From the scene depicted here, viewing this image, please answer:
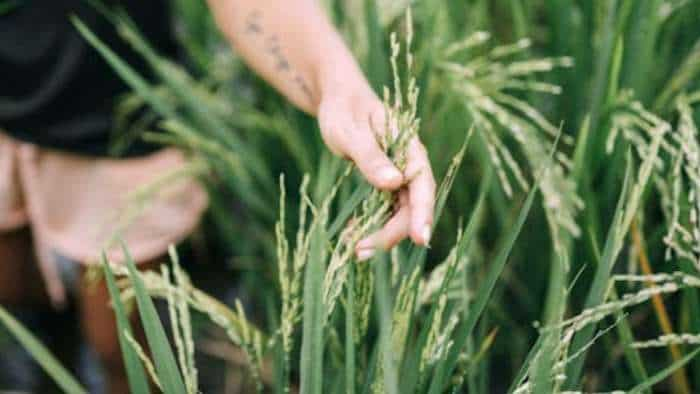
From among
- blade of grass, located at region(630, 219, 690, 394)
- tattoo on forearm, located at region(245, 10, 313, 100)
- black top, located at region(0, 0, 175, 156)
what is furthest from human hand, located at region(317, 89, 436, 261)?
black top, located at region(0, 0, 175, 156)

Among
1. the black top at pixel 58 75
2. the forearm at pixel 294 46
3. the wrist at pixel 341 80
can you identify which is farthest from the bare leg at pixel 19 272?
the wrist at pixel 341 80

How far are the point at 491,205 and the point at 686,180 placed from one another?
372 millimetres

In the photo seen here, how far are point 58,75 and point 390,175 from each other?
2.63ft

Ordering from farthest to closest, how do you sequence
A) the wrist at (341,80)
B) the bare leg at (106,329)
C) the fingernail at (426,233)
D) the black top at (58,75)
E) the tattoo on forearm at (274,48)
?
1. the bare leg at (106,329)
2. the black top at (58,75)
3. the tattoo on forearm at (274,48)
4. the wrist at (341,80)
5. the fingernail at (426,233)

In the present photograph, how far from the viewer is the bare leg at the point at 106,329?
4.89 ft

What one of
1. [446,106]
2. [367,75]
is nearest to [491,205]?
[446,106]

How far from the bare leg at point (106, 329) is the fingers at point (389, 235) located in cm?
79

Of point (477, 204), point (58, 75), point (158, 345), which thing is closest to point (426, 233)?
point (477, 204)

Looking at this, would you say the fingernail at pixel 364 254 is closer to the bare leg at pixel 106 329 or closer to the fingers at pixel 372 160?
the fingers at pixel 372 160

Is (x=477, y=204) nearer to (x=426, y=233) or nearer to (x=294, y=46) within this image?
(x=426, y=233)

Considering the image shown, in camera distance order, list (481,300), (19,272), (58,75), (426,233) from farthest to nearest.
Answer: (19,272)
(58,75)
(481,300)
(426,233)

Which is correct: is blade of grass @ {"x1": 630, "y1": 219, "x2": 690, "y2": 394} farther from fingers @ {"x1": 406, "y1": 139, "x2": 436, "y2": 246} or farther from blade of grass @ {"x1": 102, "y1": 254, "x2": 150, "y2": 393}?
blade of grass @ {"x1": 102, "y1": 254, "x2": 150, "y2": 393}

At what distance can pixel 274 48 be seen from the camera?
43.0 inches

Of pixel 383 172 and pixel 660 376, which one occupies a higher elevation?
pixel 383 172
